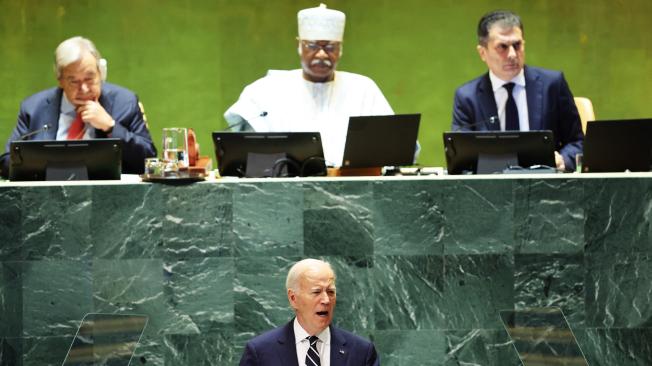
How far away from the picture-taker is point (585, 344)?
4645mm

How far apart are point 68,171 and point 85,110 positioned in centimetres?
95

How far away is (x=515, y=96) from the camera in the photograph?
6.30 m

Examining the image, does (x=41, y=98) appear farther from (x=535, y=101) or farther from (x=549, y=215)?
(x=549, y=215)

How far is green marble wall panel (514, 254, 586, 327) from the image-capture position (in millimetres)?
4660

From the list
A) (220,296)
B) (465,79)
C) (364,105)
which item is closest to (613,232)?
(220,296)

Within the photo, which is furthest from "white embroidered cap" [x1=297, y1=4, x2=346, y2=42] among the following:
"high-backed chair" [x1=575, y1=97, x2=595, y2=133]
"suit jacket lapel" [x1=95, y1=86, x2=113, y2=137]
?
"high-backed chair" [x1=575, y1=97, x2=595, y2=133]

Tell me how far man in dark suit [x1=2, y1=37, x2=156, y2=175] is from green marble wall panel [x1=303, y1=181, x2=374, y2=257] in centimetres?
152

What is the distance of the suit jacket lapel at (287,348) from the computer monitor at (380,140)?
141cm

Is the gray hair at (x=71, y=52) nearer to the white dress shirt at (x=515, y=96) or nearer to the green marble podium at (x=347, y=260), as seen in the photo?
the green marble podium at (x=347, y=260)

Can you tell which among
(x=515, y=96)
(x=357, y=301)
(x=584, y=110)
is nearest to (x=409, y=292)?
(x=357, y=301)

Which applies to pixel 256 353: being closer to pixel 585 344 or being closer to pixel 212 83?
pixel 585 344

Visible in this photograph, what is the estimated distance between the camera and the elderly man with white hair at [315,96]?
632 centimetres

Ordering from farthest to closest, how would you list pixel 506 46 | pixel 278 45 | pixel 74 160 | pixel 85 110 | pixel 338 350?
pixel 278 45
pixel 506 46
pixel 85 110
pixel 74 160
pixel 338 350

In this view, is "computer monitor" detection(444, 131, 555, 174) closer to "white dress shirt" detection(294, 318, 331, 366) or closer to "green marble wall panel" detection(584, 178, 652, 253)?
"green marble wall panel" detection(584, 178, 652, 253)
